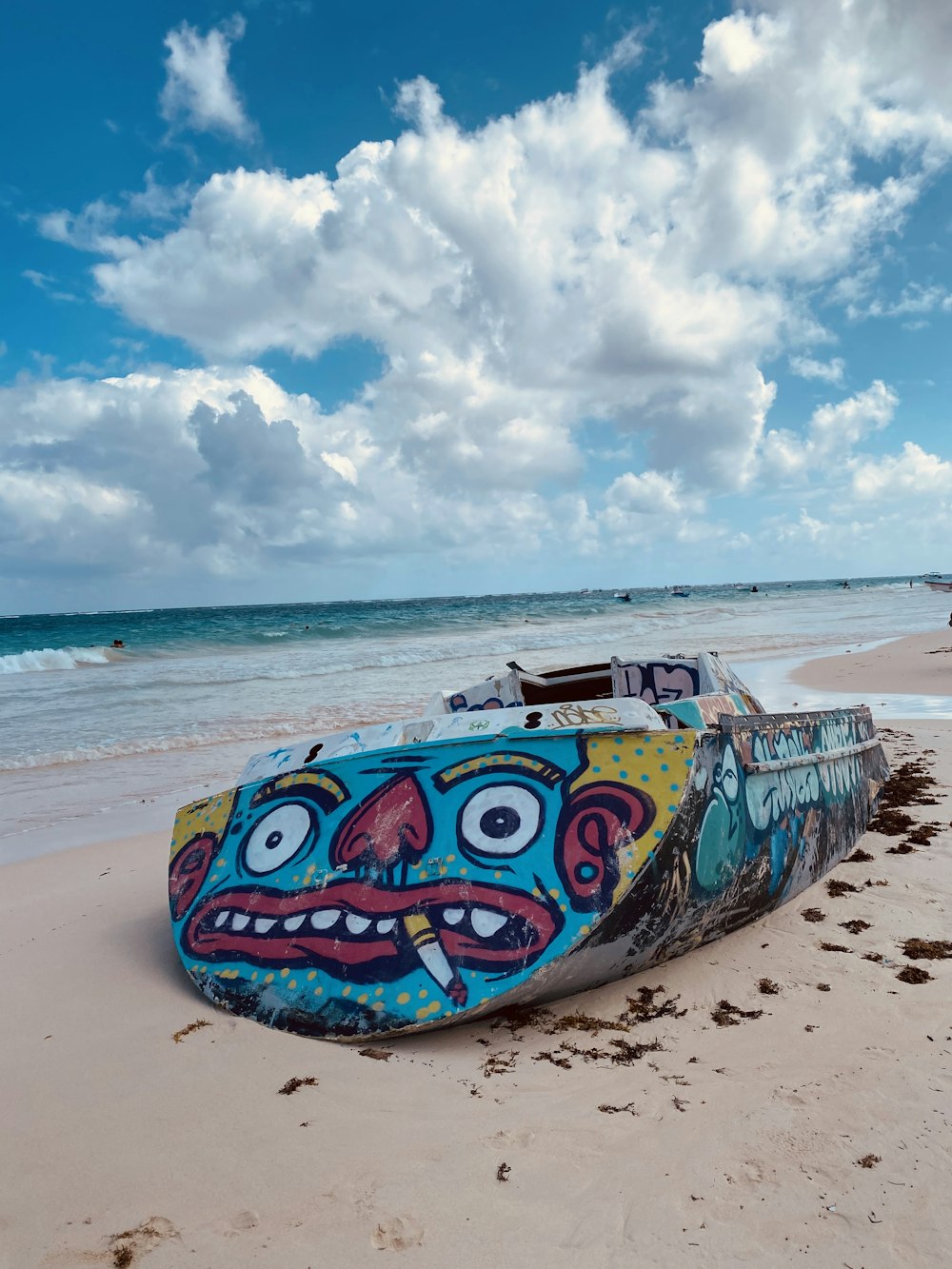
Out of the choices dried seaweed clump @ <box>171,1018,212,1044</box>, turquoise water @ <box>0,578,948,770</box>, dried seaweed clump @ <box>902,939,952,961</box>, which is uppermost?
turquoise water @ <box>0,578,948,770</box>

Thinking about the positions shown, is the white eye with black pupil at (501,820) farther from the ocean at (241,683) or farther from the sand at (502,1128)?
the ocean at (241,683)

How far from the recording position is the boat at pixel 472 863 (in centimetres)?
323

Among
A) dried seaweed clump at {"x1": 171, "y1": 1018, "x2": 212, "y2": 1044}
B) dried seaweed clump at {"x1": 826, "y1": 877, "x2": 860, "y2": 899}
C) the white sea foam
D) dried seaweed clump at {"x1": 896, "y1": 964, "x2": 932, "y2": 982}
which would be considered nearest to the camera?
dried seaweed clump at {"x1": 171, "y1": 1018, "x2": 212, "y2": 1044}

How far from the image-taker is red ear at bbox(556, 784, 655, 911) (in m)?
3.34

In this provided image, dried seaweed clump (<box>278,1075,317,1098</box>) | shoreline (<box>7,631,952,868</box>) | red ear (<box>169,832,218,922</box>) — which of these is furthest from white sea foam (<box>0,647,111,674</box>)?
dried seaweed clump (<box>278,1075,317,1098</box>)

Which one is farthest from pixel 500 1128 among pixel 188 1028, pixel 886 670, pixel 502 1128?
pixel 886 670

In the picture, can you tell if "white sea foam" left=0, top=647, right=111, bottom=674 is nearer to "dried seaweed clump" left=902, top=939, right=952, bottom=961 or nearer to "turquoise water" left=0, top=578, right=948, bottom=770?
"turquoise water" left=0, top=578, right=948, bottom=770

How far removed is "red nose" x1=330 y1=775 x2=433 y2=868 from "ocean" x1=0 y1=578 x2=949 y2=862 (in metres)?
4.28

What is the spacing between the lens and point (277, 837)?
3.88 meters

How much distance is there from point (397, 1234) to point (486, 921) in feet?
3.98

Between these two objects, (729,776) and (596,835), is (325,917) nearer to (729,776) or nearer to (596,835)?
(596,835)

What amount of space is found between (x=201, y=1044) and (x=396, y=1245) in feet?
4.41

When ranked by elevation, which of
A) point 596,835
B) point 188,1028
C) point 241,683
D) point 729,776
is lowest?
point 188,1028

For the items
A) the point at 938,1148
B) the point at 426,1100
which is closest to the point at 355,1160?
the point at 426,1100
